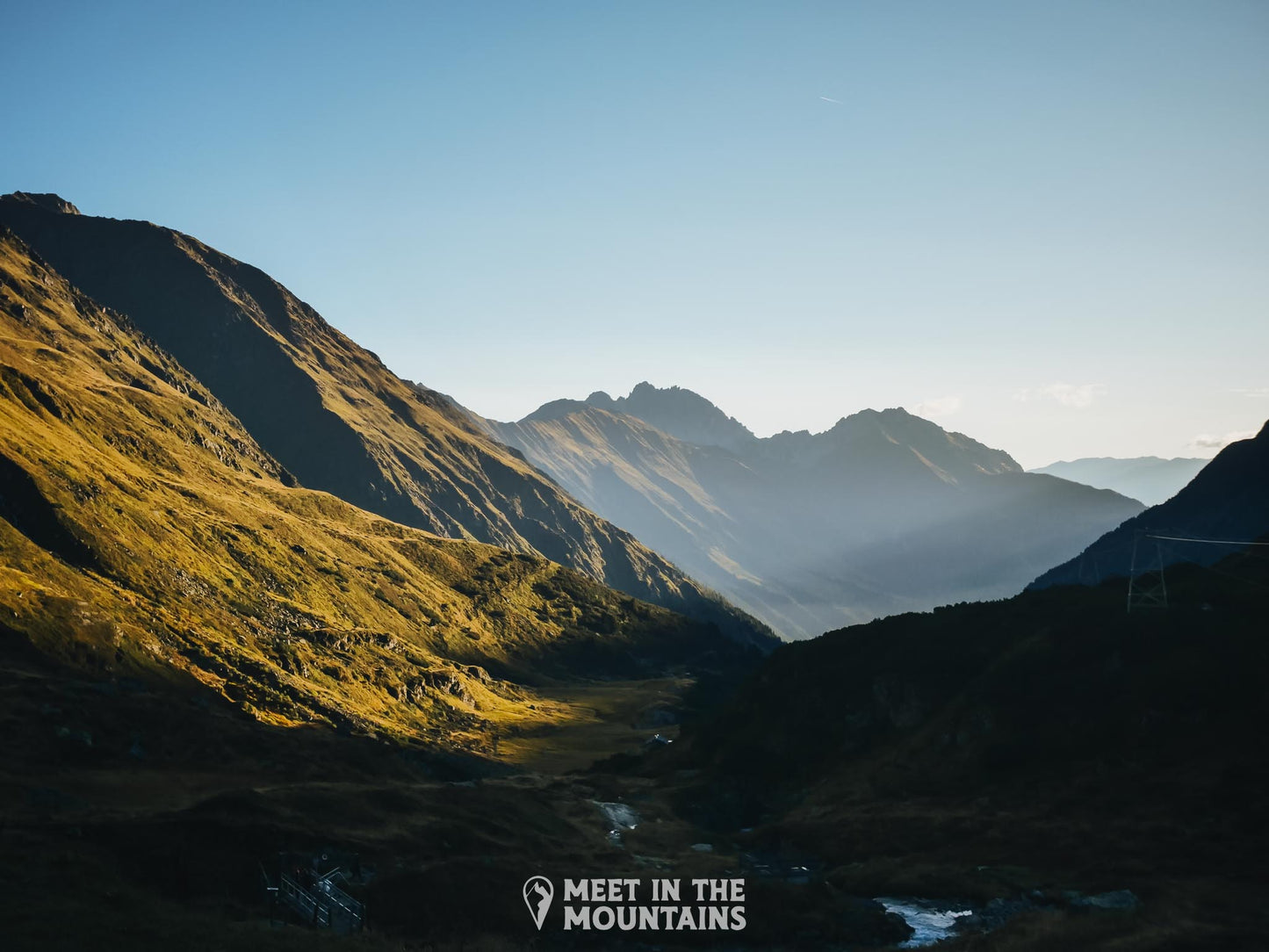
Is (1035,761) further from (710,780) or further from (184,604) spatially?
(184,604)

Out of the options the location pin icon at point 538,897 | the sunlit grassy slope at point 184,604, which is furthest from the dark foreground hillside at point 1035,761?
the sunlit grassy slope at point 184,604

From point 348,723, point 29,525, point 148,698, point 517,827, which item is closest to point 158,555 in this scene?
point 29,525

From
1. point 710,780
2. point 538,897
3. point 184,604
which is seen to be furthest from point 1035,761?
point 184,604

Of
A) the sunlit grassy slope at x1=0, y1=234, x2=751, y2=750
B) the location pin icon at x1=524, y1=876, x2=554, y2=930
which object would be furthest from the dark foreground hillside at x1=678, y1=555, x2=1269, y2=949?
the sunlit grassy slope at x1=0, y1=234, x2=751, y2=750

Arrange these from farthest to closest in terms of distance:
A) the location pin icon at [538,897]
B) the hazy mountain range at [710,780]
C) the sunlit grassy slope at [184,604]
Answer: the sunlit grassy slope at [184,604] → the location pin icon at [538,897] → the hazy mountain range at [710,780]

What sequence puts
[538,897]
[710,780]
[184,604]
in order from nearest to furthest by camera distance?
[538,897] < [710,780] < [184,604]

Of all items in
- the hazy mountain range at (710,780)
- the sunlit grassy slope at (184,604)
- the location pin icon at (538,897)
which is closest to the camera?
the hazy mountain range at (710,780)

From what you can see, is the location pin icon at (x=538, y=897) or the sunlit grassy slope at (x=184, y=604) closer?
the location pin icon at (x=538, y=897)

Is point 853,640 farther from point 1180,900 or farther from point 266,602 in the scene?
point 266,602

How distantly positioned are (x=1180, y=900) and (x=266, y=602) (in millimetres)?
161240

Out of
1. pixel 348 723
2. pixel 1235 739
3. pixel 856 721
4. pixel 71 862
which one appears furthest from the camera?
pixel 348 723

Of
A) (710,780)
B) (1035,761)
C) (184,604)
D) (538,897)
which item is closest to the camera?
(538,897)

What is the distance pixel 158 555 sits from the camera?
484 feet

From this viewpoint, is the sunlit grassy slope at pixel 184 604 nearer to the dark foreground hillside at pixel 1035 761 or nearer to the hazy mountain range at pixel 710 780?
the hazy mountain range at pixel 710 780
